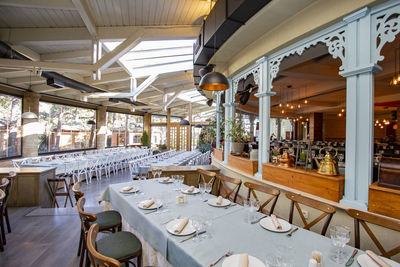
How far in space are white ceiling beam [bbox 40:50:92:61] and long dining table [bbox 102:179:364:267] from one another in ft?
13.2

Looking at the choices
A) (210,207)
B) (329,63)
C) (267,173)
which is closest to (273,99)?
(329,63)

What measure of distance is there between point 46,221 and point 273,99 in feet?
29.0

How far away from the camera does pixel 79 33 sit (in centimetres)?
360

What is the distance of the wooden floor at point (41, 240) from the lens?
2268 millimetres

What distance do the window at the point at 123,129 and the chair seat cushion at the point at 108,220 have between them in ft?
31.2

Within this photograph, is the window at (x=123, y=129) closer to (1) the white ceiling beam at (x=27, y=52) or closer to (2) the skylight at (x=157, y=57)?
(2) the skylight at (x=157, y=57)

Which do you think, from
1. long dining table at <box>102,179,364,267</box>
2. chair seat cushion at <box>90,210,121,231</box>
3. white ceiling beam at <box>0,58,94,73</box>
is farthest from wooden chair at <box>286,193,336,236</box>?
white ceiling beam at <box>0,58,94,73</box>

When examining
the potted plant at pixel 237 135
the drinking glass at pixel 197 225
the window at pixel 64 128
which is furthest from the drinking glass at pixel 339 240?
the window at pixel 64 128

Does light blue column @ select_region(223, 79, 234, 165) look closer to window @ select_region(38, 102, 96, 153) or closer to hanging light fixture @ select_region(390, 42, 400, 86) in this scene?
hanging light fixture @ select_region(390, 42, 400, 86)

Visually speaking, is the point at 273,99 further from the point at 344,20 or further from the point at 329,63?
the point at 344,20

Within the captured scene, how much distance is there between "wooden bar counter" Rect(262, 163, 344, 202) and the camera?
77.4 inches

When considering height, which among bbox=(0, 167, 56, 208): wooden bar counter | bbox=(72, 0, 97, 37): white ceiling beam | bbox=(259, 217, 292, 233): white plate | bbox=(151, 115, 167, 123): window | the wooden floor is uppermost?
bbox=(72, 0, 97, 37): white ceiling beam

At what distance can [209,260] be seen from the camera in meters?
1.20

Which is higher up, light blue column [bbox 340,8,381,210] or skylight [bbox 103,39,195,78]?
skylight [bbox 103,39,195,78]
